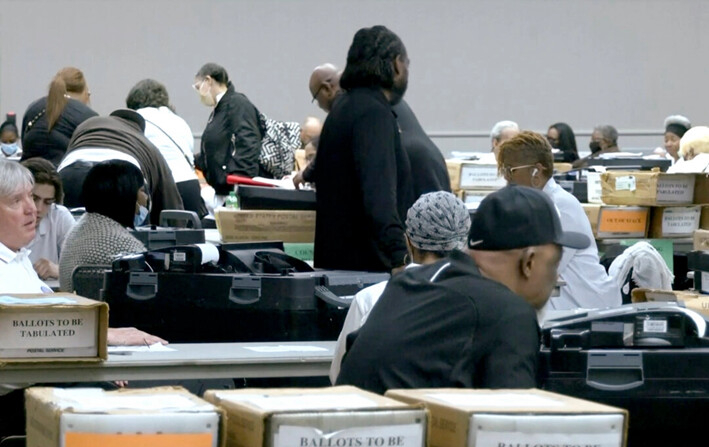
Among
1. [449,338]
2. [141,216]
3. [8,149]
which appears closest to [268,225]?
[141,216]

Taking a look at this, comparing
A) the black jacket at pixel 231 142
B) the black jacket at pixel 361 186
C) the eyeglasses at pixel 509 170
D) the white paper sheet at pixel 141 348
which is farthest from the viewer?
the black jacket at pixel 231 142

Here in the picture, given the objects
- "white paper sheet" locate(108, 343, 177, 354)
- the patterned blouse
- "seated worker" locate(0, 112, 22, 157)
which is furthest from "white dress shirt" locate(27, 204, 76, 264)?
"seated worker" locate(0, 112, 22, 157)

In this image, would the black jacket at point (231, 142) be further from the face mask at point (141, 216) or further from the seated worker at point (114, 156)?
the face mask at point (141, 216)

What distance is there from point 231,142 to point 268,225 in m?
2.58

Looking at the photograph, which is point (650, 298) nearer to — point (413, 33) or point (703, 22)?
point (413, 33)

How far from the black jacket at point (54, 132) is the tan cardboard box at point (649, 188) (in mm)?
2637

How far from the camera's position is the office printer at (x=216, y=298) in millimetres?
3619

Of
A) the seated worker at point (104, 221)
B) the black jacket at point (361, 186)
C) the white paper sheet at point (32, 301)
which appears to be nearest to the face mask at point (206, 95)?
the seated worker at point (104, 221)

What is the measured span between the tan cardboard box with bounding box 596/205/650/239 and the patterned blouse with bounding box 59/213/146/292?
257 centimetres

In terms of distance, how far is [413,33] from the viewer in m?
14.6

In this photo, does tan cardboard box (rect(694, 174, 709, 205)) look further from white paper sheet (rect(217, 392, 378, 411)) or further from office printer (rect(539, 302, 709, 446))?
white paper sheet (rect(217, 392, 378, 411))

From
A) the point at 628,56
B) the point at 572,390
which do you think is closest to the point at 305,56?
the point at 628,56

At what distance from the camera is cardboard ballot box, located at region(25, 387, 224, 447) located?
1.71m

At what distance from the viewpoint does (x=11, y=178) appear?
4.00 m
